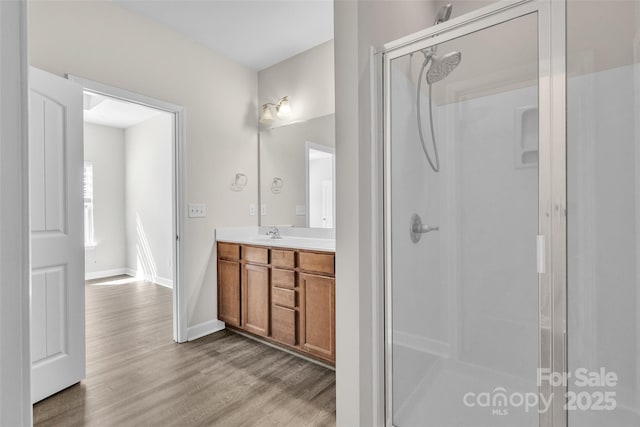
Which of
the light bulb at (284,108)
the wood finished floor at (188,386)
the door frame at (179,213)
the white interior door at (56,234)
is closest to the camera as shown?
the wood finished floor at (188,386)

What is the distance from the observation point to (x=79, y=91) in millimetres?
2051

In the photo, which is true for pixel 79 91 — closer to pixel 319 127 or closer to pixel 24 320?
pixel 319 127

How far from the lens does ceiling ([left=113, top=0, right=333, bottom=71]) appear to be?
2363 millimetres

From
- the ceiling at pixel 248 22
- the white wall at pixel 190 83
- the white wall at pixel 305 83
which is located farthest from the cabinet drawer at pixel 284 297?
the ceiling at pixel 248 22

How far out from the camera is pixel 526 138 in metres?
1.22

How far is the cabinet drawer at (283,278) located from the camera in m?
2.38

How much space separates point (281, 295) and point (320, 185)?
3.14 feet

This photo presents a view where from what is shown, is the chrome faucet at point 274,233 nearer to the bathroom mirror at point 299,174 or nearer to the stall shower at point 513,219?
the bathroom mirror at point 299,174

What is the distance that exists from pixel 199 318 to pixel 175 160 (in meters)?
1.35

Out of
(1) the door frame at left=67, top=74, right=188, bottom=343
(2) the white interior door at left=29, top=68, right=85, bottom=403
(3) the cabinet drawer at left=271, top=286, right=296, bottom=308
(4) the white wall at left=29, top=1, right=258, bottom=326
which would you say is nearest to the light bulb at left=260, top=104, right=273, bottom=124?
(4) the white wall at left=29, top=1, right=258, bottom=326

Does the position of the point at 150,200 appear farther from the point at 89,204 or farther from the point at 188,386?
the point at 188,386

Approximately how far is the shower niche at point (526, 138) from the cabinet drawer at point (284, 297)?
65.2 inches

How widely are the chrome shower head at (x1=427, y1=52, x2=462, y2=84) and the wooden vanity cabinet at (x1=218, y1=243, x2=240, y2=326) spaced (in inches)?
78.7
